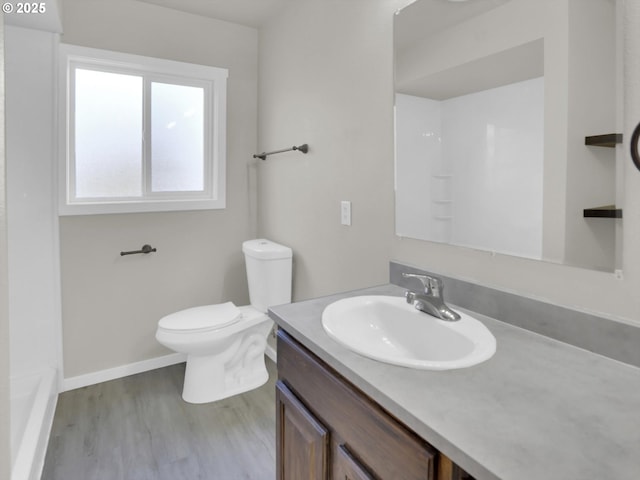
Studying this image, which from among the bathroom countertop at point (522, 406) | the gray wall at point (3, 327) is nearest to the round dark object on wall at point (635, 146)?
the bathroom countertop at point (522, 406)

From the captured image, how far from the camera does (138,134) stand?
263 cm

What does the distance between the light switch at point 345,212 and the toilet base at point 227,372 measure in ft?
3.29

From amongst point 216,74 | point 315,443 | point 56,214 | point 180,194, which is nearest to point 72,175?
point 56,214

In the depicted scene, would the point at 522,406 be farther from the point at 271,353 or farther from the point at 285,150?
the point at 271,353

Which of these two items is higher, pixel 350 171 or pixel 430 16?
pixel 430 16

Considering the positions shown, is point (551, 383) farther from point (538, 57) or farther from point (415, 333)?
point (538, 57)

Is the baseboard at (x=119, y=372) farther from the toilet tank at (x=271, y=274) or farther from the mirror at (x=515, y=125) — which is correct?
→ the mirror at (x=515, y=125)

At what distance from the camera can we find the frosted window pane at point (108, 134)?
2455 millimetres

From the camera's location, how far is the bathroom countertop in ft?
1.94

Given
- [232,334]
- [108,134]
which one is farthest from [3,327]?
[108,134]

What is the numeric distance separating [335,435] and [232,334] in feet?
4.65

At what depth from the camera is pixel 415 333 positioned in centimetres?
122

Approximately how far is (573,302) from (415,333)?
426 millimetres

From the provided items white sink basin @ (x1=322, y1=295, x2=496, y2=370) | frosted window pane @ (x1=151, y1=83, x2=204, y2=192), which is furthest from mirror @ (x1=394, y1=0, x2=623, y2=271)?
frosted window pane @ (x1=151, y1=83, x2=204, y2=192)
